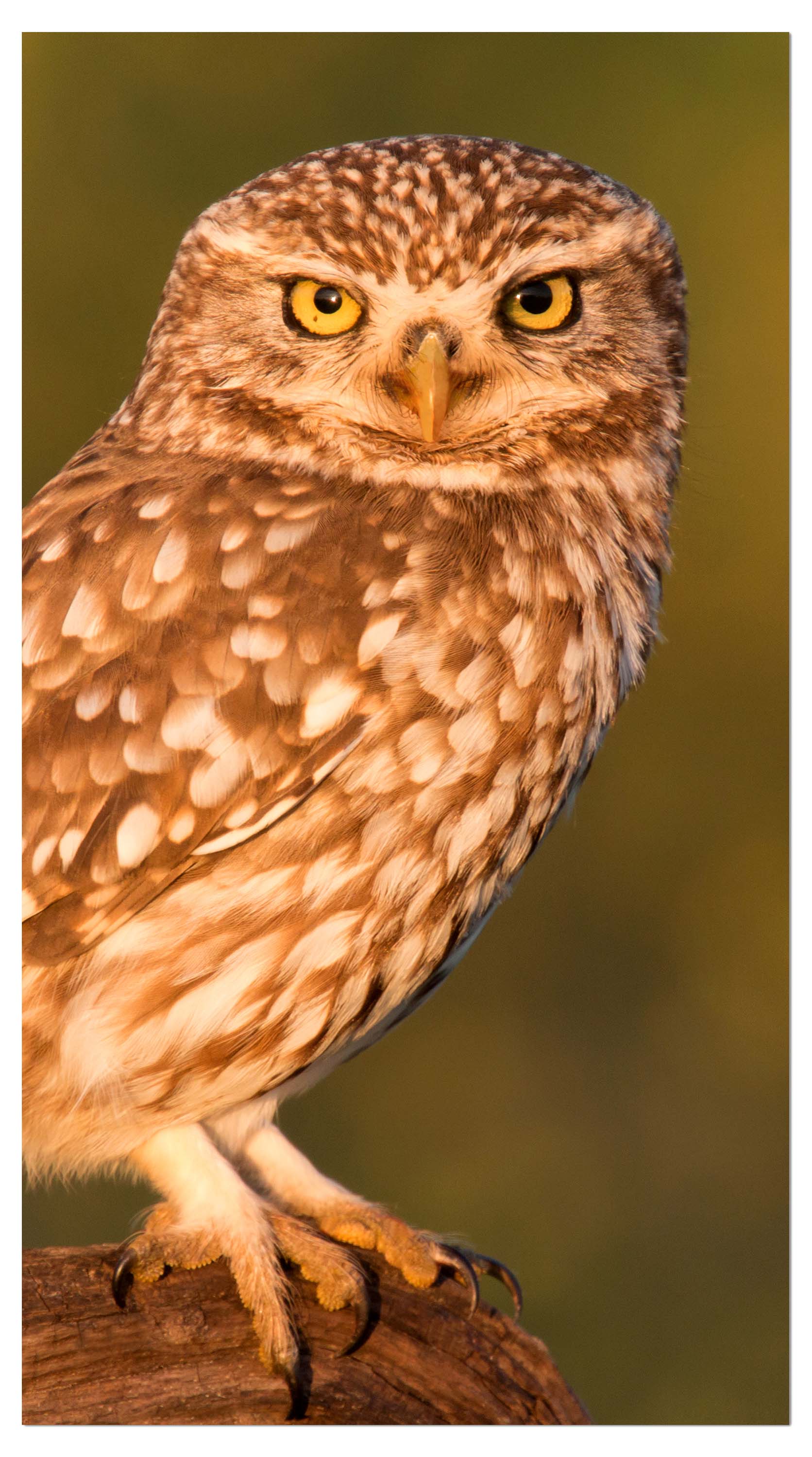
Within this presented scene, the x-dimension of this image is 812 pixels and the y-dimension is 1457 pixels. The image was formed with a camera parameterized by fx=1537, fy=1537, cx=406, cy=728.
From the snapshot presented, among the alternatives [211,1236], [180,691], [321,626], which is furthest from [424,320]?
[211,1236]

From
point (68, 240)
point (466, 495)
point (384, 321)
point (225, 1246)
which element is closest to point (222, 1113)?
point (225, 1246)

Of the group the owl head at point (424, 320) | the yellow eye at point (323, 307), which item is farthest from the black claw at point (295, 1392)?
the yellow eye at point (323, 307)

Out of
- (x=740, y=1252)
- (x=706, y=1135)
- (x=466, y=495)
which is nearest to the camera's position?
(x=466, y=495)

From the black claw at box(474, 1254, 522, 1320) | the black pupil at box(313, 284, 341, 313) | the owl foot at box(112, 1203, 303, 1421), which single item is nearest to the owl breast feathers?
the black pupil at box(313, 284, 341, 313)

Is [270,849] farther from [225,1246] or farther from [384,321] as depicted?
[384,321]

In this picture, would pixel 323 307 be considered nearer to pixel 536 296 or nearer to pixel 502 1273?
pixel 536 296
